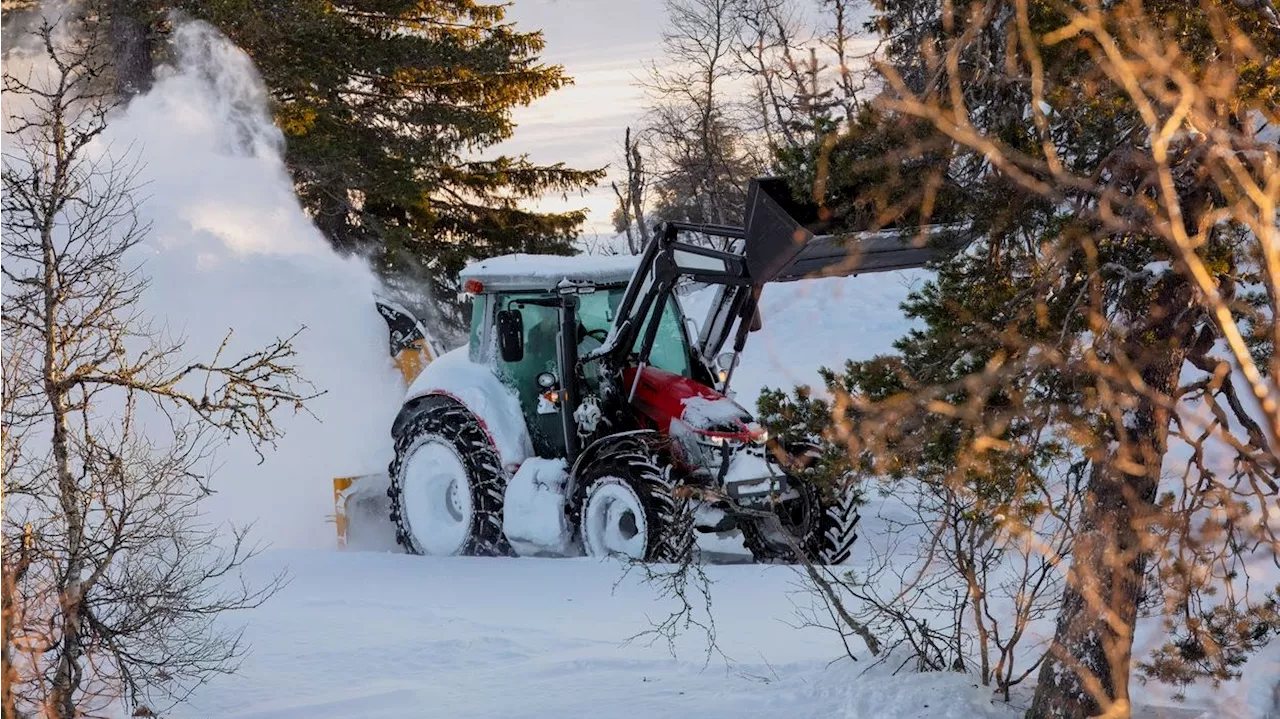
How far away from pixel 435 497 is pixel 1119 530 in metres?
7.05

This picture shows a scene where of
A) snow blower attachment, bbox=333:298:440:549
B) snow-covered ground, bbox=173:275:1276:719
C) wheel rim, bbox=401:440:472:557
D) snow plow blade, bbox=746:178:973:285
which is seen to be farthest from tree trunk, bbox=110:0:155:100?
snow plow blade, bbox=746:178:973:285

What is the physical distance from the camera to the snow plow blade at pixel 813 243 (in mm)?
5371

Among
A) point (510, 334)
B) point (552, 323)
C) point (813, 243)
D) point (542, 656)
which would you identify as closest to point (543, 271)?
point (552, 323)

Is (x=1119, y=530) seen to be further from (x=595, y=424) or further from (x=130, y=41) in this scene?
(x=130, y=41)

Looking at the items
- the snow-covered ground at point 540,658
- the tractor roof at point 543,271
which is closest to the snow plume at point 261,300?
the tractor roof at point 543,271

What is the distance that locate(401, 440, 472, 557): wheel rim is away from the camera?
11.0 m

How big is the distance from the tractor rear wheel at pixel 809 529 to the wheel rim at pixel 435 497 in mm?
2572

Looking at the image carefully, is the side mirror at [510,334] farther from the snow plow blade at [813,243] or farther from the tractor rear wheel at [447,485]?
the snow plow blade at [813,243]

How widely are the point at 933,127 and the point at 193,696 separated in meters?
4.43

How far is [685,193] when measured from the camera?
38188mm

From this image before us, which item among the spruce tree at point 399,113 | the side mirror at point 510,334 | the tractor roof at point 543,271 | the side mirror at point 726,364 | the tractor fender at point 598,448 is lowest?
the tractor fender at point 598,448

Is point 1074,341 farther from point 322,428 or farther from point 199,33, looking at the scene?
point 199,33

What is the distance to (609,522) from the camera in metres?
9.80

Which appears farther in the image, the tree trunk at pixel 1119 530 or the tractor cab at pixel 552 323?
the tractor cab at pixel 552 323
